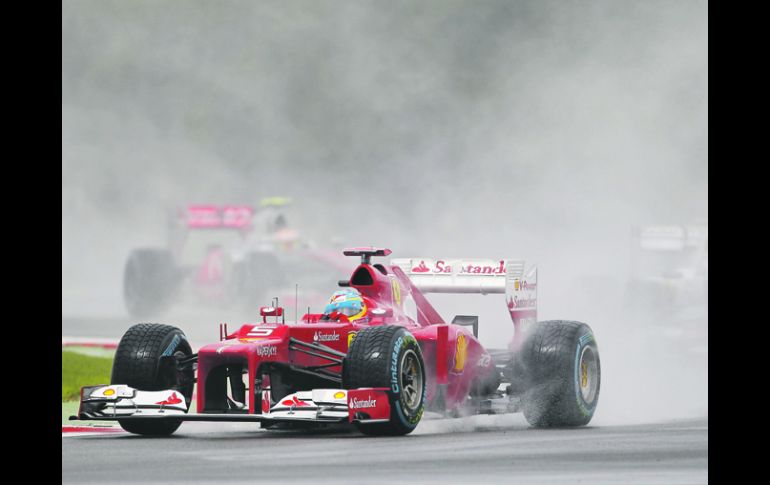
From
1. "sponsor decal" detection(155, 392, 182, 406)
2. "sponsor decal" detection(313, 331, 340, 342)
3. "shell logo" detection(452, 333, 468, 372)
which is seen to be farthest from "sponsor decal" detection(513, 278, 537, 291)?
"sponsor decal" detection(155, 392, 182, 406)

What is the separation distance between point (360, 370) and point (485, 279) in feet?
12.2

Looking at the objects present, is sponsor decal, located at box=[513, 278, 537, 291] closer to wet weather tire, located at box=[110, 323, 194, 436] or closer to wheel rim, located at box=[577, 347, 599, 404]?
wheel rim, located at box=[577, 347, 599, 404]

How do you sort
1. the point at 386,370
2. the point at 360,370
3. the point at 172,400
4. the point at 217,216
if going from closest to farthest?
the point at 386,370
the point at 360,370
the point at 172,400
the point at 217,216

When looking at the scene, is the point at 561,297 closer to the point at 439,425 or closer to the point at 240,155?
the point at 439,425

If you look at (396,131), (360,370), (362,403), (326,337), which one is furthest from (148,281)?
(362,403)

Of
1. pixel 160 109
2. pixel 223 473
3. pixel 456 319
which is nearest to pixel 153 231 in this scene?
pixel 160 109

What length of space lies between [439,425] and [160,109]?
19157mm

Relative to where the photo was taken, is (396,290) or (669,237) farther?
(669,237)

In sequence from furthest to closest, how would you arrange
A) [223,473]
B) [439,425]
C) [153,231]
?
[153,231], [439,425], [223,473]

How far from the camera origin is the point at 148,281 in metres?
30.8

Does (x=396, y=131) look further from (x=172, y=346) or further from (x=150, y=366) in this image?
(x=150, y=366)

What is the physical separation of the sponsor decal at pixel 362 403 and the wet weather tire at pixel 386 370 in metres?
0.16

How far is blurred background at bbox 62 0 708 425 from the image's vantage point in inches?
1236

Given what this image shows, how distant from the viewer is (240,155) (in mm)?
33438
